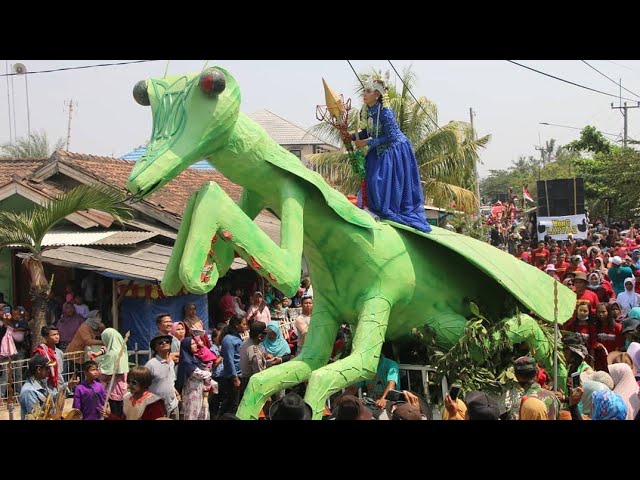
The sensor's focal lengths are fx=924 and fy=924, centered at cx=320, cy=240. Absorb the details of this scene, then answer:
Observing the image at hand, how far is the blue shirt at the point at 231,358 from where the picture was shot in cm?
880

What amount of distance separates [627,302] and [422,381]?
15.5 ft

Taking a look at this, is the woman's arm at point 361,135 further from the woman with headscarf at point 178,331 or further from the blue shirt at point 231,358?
the woman with headscarf at point 178,331

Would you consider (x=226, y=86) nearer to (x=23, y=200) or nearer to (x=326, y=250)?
(x=326, y=250)

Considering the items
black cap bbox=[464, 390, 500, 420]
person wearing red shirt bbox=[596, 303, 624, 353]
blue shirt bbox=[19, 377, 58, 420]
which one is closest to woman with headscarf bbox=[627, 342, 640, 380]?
person wearing red shirt bbox=[596, 303, 624, 353]

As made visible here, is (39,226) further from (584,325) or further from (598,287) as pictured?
(598,287)

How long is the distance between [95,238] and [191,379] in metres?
5.27

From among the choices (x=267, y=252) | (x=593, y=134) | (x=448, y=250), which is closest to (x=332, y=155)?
(x=448, y=250)

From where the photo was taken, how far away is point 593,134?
4078cm

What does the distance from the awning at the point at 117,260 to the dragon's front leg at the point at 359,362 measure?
465cm

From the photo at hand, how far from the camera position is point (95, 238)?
42.2ft

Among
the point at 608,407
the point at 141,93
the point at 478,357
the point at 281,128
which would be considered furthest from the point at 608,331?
the point at 281,128

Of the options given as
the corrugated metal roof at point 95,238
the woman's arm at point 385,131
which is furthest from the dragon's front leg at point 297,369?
the corrugated metal roof at point 95,238

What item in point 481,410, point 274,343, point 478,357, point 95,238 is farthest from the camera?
point 95,238

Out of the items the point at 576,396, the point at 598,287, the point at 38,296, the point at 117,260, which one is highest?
the point at 117,260
